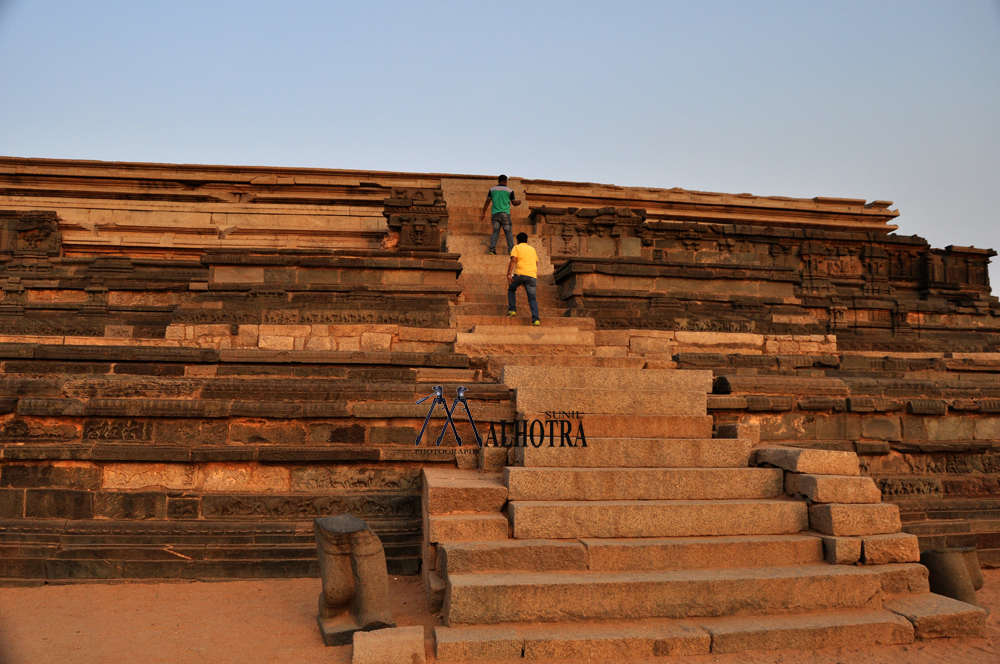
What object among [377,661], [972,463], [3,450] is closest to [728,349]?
[972,463]

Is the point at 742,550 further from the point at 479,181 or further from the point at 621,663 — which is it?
the point at 479,181

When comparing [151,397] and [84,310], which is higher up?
[84,310]

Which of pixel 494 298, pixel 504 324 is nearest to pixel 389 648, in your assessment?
pixel 504 324

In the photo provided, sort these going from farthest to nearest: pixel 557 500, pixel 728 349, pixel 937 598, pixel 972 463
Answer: pixel 728 349
pixel 972 463
pixel 557 500
pixel 937 598

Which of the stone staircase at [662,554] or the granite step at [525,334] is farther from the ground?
the granite step at [525,334]

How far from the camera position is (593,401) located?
6.14 metres

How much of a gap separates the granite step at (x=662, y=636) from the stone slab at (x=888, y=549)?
0.50 m

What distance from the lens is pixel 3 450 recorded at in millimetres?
5867

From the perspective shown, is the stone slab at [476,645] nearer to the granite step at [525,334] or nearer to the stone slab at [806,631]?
the stone slab at [806,631]

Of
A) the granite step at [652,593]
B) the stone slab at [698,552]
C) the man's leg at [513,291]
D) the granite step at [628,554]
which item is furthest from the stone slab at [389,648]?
the man's leg at [513,291]

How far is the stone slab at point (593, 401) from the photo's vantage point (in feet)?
20.1

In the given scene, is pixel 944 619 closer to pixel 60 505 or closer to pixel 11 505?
pixel 60 505

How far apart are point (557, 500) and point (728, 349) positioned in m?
5.82

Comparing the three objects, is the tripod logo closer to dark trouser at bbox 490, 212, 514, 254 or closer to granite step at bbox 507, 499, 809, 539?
granite step at bbox 507, 499, 809, 539
